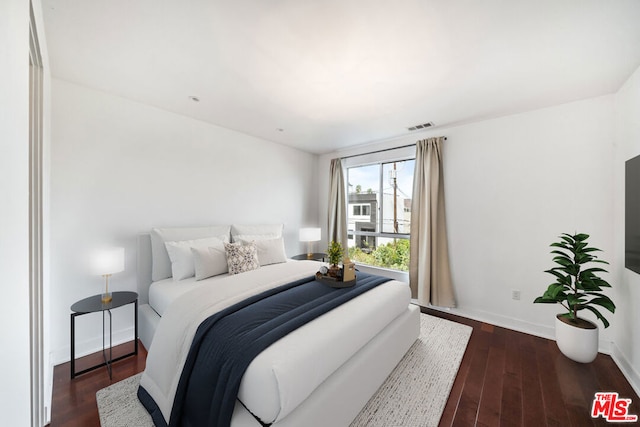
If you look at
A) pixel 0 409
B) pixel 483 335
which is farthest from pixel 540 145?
pixel 0 409

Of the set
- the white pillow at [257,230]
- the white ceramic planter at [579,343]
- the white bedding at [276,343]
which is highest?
the white pillow at [257,230]

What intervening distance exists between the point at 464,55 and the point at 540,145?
177 cm

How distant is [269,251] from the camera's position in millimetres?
3279

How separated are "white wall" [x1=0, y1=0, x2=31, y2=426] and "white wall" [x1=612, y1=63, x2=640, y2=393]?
12.4 feet

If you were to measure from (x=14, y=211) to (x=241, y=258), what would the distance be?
201 centimetres

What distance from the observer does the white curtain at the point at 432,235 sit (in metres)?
3.38

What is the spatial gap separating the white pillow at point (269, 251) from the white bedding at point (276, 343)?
2.37 feet

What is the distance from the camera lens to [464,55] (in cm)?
189

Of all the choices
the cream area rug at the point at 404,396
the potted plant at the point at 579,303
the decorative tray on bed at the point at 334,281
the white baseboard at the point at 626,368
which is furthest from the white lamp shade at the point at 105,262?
the white baseboard at the point at 626,368

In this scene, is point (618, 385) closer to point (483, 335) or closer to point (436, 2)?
point (483, 335)

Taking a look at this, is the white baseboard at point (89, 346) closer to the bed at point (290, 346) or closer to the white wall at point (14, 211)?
the bed at point (290, 346)

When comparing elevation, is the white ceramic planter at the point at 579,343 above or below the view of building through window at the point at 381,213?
below

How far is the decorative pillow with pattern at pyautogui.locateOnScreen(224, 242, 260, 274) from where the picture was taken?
9.00ft

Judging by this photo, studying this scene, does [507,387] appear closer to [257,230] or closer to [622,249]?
[622,249]
